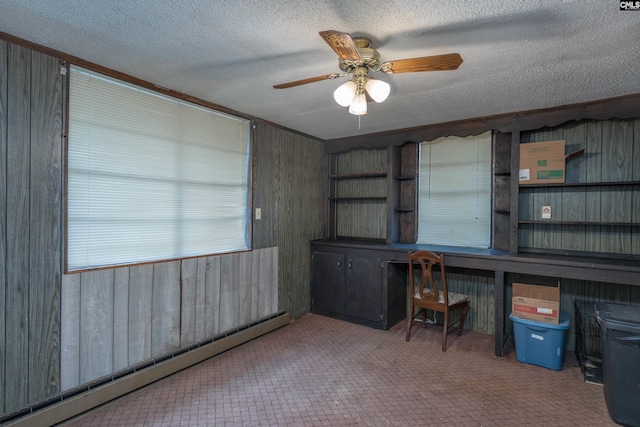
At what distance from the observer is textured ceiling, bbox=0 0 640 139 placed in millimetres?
1584

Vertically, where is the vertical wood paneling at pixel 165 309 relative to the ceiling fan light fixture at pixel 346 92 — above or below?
below

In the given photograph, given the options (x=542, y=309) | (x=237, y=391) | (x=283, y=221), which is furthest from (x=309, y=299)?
(x=542, y=309)

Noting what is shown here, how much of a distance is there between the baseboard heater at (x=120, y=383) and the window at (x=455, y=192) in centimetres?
235

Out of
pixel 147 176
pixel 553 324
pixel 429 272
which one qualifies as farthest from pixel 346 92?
pixel 553 324

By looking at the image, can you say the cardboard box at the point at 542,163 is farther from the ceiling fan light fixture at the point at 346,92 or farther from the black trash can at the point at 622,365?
the ceiling fan light fixture at the point at 346,92

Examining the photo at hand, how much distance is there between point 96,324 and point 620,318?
11.3ft

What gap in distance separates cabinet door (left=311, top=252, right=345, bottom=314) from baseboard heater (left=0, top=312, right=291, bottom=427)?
991 millimetres

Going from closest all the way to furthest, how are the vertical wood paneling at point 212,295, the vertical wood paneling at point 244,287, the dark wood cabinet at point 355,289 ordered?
the vertical wood paneling at point 212,295 → the vertical wood paneling at point 244,287 → the dark wood cabinet at point 355,289

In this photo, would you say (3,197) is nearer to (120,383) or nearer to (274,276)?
(120,383)

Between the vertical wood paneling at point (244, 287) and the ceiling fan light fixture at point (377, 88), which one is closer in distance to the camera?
the ceiling fan light fixture at point (377, 88)

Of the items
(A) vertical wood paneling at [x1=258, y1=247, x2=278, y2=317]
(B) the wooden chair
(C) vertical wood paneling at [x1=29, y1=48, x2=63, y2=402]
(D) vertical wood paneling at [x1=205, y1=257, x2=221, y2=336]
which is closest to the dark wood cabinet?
(B) the wooden chair

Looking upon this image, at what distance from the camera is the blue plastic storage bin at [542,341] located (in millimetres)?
2723

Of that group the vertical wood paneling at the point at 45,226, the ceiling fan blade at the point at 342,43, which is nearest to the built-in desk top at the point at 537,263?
the ceiling fan blade at the point at 342,43

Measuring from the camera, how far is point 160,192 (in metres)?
2.63
